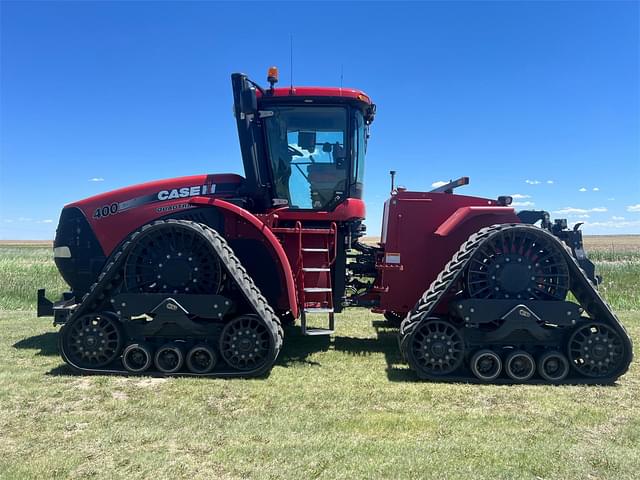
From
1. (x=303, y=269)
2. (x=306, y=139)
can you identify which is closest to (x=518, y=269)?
(x=303, y=269)

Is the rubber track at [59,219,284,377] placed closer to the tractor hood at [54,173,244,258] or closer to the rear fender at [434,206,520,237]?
the tractor hood at [54,173,244,258]

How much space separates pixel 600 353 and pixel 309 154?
425 centimetres

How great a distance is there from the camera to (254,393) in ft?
15.7

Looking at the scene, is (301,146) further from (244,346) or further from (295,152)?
(244,346)

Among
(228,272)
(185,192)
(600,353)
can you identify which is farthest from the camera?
(185,192)

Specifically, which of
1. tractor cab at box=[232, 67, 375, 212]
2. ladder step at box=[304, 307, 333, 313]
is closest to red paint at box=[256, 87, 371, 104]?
tractor cab at box=[232, 67, 375, 212]

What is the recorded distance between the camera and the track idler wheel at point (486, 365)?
5.21m

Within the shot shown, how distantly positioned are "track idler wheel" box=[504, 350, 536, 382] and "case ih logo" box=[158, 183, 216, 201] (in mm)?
4271

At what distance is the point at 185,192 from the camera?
622 centimetres

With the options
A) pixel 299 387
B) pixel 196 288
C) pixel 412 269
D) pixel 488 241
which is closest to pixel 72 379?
pixel 196 288

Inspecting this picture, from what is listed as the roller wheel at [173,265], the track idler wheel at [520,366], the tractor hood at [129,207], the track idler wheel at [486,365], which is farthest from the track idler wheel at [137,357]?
the track idler wheel at [520,366]

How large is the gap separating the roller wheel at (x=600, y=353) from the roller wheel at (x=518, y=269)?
22.0 inches

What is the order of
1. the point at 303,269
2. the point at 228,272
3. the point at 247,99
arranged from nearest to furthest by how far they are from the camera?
the point at 228,272 → the point at 247,99 → the point at 303,269

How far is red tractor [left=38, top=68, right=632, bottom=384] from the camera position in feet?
17.3
